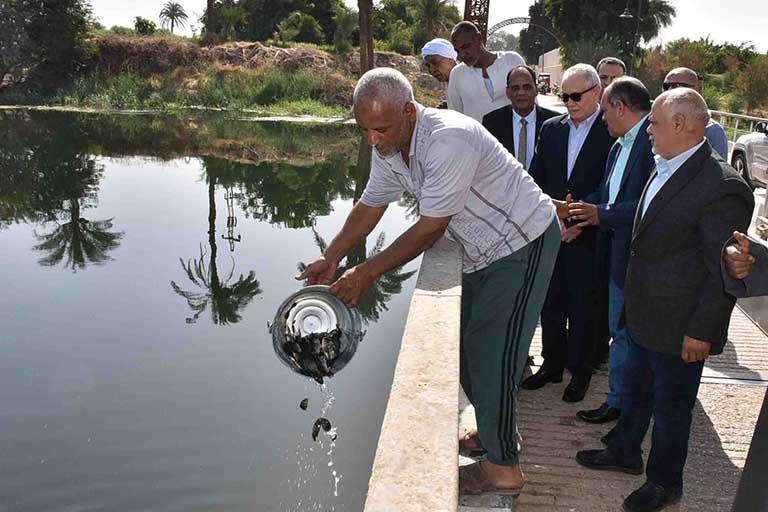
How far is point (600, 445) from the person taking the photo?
3.55 m

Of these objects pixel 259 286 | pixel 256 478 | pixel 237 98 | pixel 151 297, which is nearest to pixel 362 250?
pixel 259 286

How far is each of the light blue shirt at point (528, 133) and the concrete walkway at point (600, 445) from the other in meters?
1.34

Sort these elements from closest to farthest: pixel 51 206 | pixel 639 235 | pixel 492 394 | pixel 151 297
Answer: pixel 492 394 < pixel 639 235 < pixel 151 297 < pixel 51 206

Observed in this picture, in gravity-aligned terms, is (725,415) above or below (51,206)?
above

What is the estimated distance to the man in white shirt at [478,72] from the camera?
4.93m

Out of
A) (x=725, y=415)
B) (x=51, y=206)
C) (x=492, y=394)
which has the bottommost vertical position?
(x=51, y=206)

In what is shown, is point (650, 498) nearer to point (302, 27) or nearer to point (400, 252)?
point (400, 252)

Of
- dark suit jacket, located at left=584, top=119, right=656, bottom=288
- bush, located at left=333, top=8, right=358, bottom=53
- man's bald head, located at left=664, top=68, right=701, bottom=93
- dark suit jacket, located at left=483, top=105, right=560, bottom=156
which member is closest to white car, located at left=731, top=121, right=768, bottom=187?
man's bald head, located at left=664, top=68, right=701, bottom=93

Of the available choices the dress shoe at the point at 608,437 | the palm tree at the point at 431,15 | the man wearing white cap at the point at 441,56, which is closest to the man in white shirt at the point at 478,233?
the dress shoe at the point at 608,437

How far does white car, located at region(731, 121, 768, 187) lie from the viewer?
10698 mm

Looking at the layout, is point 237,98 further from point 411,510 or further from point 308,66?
point 411,510

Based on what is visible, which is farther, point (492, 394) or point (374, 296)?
point (374, 296)

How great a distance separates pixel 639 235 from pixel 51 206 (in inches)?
578

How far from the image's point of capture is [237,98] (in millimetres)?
34750
